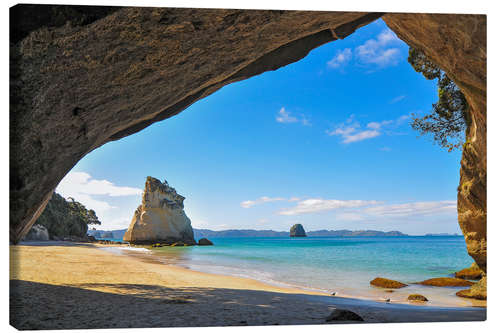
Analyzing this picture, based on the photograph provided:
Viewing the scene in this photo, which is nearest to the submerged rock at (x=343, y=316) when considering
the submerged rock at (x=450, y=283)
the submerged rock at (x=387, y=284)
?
the submerged rock at (x=387, y=284)

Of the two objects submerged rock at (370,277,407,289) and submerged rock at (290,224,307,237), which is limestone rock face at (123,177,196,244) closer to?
submerged rock at (370,277,407,289)

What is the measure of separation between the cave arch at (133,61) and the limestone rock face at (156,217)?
38.8 meters

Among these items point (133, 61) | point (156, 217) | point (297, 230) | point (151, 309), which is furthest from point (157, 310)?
point (297, 230)

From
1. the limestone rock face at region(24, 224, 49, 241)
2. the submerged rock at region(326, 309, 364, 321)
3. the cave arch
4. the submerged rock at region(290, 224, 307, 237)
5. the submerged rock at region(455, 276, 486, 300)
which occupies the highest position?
the cave arch

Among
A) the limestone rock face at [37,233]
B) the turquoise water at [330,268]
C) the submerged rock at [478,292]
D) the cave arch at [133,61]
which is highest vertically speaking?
the cave arch at [133,61]

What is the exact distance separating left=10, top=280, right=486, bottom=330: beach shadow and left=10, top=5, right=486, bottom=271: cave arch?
4.32 feet

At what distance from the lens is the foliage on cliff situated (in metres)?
32.4

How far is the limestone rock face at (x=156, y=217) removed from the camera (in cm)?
4222

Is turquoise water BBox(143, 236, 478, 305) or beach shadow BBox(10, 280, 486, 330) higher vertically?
beach shadow BBox(10, 280, 486, 330)

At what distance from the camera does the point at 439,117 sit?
8578 mm

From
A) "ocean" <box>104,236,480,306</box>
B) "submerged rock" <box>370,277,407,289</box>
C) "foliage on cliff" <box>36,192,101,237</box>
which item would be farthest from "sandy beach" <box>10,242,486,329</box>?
"foliage on cliff" <box>36,192,101,237</box>

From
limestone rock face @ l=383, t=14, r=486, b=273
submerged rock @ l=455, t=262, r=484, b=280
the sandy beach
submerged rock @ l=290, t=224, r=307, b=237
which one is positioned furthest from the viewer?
submerged rock @ l=290, t=224, r=307, b=237

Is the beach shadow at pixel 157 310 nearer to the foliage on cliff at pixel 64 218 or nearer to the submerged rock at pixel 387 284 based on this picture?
the submerged rock at pixel 387 284
